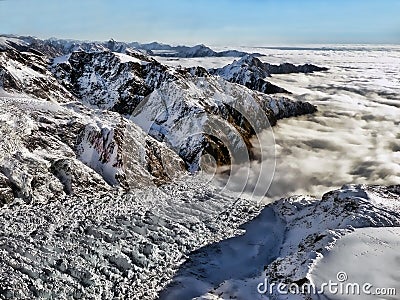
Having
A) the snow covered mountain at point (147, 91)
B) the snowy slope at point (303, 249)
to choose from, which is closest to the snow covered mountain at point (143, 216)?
the snowy slope at point (303, 249)

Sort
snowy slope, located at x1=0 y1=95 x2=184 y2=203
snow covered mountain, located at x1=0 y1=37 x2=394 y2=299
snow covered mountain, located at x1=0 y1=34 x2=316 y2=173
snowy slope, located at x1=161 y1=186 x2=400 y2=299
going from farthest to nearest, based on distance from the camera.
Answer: snow covered mountain, located at x1=0 y1=34 x2=316 y2=173, snowy slope, located at x1=0 y1=95 x2=184 y2=203, snow covered mountain, located at x1=0 y1=37 x2=394 y2=299, snowy slope, located at x1=161 y1=186 x2=400 y2=299

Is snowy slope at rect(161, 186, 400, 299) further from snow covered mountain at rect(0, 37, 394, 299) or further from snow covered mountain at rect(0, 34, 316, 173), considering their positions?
snow covered mountain at rect(0, 34, 316, 173)

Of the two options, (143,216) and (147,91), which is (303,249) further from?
(147,91)

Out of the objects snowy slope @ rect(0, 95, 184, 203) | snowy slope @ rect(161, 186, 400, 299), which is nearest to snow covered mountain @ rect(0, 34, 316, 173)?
snowy slope @ rect(0, 95, 184, 203)

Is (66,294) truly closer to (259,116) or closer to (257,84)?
(259,116)

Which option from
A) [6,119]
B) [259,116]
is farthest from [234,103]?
[6,119]

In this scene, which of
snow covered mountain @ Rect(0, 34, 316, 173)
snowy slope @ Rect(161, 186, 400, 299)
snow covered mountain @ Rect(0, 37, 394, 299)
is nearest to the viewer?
snowy slope @ Rect(161, 186, 400, 299)

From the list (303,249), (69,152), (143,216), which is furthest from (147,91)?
(303,249)

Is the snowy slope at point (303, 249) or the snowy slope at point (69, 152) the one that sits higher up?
the snowy slope at point (69, 152)

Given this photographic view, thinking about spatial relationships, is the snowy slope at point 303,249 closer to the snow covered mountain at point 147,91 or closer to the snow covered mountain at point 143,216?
the snow covered mountain at point 143,216

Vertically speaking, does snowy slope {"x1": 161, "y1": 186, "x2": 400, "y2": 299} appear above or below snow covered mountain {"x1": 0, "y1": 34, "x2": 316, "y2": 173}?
below

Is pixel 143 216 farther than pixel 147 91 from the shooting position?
No
